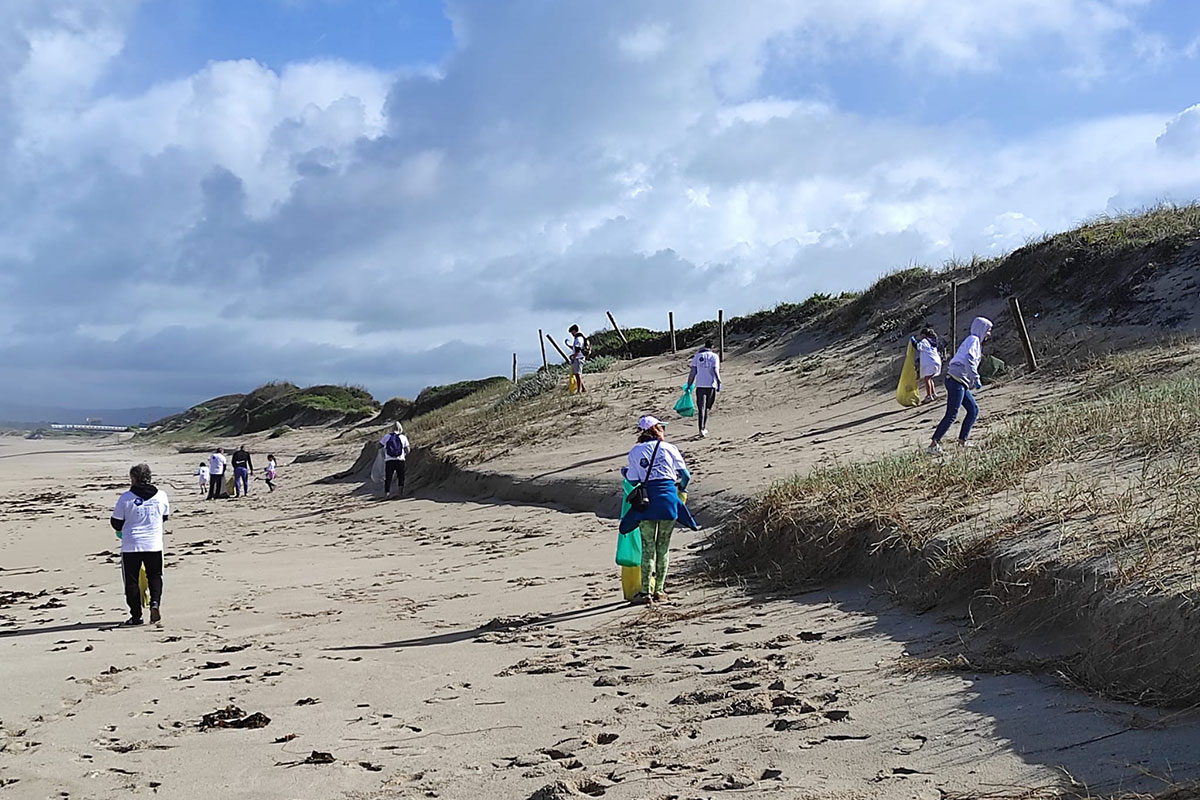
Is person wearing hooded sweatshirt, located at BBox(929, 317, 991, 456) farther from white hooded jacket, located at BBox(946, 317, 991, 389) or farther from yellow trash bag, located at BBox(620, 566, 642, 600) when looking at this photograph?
yellow trash bag, located at BBox(620, 566, 642, 600)

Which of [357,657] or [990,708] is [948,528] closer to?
[990,708]

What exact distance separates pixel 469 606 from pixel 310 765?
158 inches

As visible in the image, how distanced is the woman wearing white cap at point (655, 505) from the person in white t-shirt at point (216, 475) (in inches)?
712

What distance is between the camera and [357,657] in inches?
288

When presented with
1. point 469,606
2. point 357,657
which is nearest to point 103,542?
point 469,606

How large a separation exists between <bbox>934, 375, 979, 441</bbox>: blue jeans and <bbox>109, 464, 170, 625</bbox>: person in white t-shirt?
8.44 meters

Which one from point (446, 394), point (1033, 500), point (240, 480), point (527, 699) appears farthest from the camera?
point (446, 394)

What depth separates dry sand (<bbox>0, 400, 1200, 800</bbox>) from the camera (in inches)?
167

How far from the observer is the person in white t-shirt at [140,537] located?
30.6 feet

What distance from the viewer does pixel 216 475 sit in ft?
81.1

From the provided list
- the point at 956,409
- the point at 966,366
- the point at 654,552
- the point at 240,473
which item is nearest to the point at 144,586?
the point at 654,552

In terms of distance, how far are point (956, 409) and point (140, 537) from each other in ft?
29.3

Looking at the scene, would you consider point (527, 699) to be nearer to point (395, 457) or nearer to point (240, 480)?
point (395, 457)

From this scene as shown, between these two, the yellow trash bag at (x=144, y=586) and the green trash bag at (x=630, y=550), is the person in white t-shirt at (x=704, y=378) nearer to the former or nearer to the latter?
the green trash bag at (x=630, y=550)
